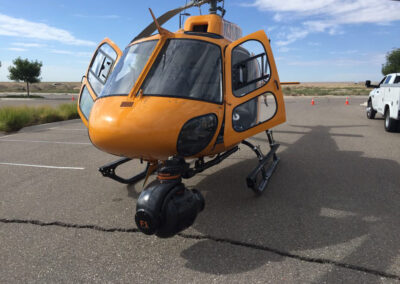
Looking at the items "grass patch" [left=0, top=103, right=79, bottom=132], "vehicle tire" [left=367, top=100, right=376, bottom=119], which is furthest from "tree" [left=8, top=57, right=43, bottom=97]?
"vehicle tire" [left=367, top=100, right=376, bottom=119]

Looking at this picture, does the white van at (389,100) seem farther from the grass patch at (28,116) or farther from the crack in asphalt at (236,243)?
the grass patch at (28,116)

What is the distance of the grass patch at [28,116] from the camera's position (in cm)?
1109

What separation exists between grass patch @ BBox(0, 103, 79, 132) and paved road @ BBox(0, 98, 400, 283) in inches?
203

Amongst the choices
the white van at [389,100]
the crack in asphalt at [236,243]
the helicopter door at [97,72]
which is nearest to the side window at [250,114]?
the crack in asphalt at [236,243]

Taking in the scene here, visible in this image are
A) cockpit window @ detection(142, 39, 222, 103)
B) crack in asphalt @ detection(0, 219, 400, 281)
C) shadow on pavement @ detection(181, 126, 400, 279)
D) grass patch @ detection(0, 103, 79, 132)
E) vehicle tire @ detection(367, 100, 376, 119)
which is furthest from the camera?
vehicle tire @ detection(367, 100, 376, 119)

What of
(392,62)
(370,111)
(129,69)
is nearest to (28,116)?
(129,69)

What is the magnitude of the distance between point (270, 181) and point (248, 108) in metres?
1.27

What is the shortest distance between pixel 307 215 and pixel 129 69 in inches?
111

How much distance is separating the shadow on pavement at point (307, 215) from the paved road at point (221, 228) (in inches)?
0.5

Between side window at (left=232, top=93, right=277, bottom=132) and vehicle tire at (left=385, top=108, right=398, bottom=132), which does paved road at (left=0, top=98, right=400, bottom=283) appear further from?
vehicle tire at (left=385, top=108, right=398, bottom=132)

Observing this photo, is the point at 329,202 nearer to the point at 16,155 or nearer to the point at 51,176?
the point at 51,176

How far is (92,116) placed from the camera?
3.74 m

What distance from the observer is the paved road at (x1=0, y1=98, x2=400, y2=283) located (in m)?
2.79

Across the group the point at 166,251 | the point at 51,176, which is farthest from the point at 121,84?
the point at 51,176
